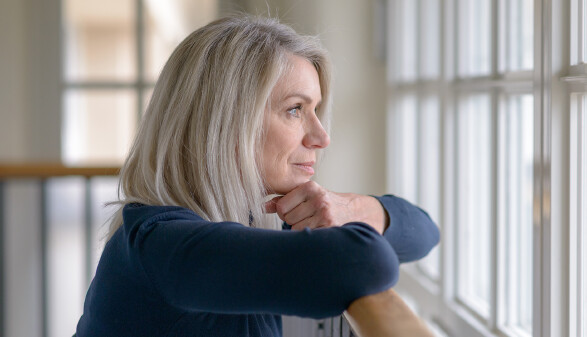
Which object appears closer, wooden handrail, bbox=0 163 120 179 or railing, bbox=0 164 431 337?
railing, bbox=0 164 431 337

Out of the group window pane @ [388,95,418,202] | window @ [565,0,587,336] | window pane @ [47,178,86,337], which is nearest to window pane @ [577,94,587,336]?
window @ [565,0,587,336]

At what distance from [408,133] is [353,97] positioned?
350 mm

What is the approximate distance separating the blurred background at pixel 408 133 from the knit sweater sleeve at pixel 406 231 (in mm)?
250

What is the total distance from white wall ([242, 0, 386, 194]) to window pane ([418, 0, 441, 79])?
0.47 meters

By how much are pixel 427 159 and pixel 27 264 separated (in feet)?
8.92

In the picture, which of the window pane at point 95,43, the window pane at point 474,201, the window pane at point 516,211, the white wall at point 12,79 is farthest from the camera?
the window pane at point 95,43

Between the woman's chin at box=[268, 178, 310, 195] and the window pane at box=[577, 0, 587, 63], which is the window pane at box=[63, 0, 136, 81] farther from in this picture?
the window pane at box=[577, 0, 587, 63]

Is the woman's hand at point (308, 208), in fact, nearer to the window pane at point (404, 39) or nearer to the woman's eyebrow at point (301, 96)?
the woman's eyebrow at point (301, 96)

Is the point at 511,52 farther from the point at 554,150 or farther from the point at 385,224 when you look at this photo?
the point at 385,224

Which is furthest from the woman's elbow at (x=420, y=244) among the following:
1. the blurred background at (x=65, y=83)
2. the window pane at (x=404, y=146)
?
the blurred background at (x=65, y=83)

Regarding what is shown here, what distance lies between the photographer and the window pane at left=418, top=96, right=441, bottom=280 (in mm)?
2387

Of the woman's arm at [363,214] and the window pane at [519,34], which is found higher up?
the window pane at [519,34]

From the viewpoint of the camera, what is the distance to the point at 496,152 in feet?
5.80

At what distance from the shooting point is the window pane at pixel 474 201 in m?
1.92
